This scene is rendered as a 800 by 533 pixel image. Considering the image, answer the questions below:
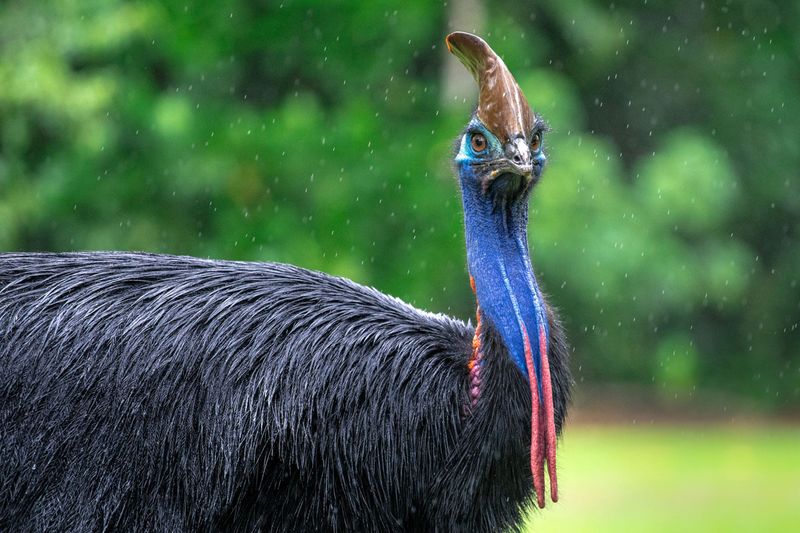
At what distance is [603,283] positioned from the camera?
1592 cm

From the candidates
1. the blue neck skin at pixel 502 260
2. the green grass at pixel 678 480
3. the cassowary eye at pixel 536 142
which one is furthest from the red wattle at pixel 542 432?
the green grass at pixel 678 480

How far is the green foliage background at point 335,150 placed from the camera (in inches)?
422

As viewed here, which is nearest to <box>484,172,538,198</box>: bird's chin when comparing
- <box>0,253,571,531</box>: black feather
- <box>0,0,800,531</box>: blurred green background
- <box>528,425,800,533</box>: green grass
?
<box>0,253,571,531</box>: black feather

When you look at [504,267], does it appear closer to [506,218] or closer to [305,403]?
[506,218]

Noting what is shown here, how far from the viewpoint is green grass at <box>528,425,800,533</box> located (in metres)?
11.4

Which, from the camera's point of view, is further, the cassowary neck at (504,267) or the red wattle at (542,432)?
the cassowary neck at (504,267)

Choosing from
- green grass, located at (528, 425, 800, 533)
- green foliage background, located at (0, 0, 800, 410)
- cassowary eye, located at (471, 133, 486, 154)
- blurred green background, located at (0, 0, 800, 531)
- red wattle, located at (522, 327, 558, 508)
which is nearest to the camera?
red wattle, located at (522, 327, 558, 508)

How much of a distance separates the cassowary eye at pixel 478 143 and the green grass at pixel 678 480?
15.9 ft

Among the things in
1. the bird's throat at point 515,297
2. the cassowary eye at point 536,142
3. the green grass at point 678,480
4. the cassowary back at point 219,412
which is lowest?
the green grass at point 678,480

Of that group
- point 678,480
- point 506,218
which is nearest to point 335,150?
point 678,480

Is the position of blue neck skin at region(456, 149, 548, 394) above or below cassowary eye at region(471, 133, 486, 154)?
below

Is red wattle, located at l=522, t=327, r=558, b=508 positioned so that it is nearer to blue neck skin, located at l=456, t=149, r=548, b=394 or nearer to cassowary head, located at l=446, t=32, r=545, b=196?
blue neck skin, located at l=456, t=149, r=548, b=394

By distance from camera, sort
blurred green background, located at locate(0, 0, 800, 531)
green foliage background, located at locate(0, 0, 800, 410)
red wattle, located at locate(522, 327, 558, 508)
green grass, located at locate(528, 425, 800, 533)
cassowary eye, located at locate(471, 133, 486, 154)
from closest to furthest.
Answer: red wattle, located at locate(522, 327, 558, 508), cassowary eye, located at locate(471, 133, 486, 154), green foliage background, located at locate(0, 0, 800, 410), blurred green background, located at locate(0, 0, 800, 531), green grass, located at locate(528, 425, 800, 533)

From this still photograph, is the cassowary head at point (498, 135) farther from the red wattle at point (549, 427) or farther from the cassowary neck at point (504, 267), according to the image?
the red wattle at point (549, 427)
